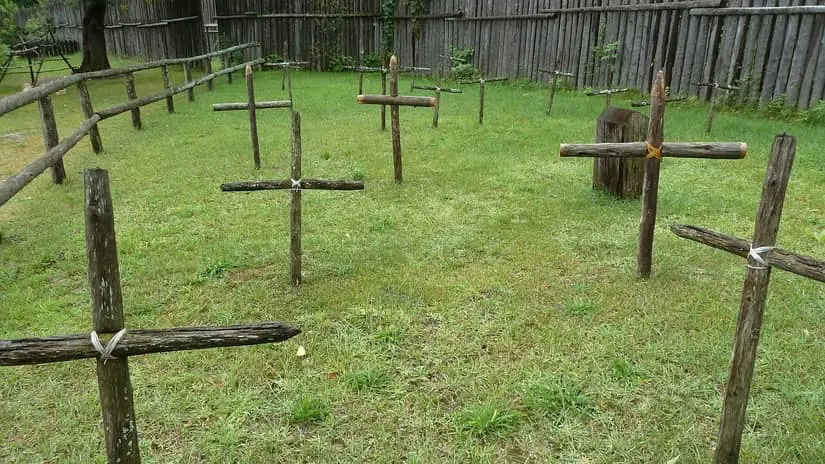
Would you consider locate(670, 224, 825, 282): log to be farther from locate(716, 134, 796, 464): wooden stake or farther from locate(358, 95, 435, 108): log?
locate(358, 95, 435, 108): log

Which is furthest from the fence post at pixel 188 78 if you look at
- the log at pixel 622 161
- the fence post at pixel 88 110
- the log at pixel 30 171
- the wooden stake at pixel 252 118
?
the log at pixel 622 161

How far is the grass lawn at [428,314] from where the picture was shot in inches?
123

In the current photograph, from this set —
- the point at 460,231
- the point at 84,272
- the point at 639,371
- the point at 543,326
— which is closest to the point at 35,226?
the point at 84,272

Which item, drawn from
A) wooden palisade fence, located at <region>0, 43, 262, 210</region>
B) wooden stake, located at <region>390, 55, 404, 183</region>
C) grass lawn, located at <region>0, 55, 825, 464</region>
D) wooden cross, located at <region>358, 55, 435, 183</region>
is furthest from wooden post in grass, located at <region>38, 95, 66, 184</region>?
wooden stake, located at <region>390, 55, 404, 183</region>

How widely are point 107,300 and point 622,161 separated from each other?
5.79m

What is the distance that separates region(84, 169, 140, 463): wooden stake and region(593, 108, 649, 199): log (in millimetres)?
5751

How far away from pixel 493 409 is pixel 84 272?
12.7 ft

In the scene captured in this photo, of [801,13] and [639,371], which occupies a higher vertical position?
[801,13]

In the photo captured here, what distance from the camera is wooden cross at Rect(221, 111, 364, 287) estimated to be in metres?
4.68

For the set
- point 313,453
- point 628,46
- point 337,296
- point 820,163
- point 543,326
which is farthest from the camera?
point 628,46

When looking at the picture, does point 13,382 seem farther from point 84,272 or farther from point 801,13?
point 801,13

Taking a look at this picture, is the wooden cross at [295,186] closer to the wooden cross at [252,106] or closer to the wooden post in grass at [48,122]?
the wooden cross at [252,106]

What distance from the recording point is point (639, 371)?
3629mm

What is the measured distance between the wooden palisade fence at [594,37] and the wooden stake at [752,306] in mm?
9735
